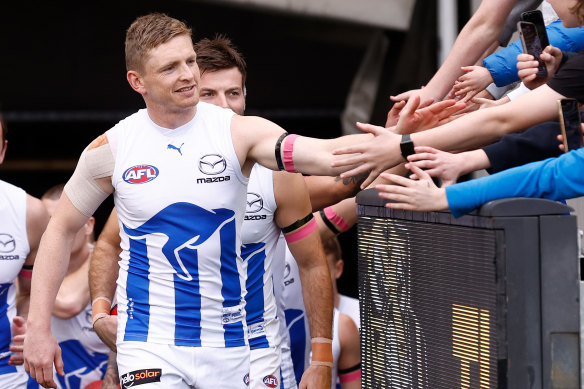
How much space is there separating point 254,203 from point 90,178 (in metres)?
0.90

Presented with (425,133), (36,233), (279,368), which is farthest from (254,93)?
(425,133)

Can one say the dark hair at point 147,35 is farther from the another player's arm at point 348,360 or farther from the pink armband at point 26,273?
the another player's arm at point 348,360

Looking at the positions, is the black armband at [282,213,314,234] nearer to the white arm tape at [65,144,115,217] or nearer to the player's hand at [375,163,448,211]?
the white arm tape at [65,144,115,217]

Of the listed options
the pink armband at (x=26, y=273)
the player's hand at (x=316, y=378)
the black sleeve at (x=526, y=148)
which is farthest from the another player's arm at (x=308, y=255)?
the pink armband at (x=26, y=273)

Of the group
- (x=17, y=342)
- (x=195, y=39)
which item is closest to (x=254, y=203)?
(x=17, y=342)

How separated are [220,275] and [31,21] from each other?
8920 millimetres

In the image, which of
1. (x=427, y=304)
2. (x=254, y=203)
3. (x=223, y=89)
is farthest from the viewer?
(x=223, y=89)

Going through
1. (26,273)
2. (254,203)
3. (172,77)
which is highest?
(172,77)

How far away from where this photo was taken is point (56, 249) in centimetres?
401

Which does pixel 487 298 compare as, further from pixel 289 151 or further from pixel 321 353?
pixel 321 353

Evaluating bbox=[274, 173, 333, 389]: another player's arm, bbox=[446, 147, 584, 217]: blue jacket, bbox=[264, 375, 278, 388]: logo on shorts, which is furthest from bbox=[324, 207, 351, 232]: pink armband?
bbox=[446, 147, 584, 217]: blue jacket

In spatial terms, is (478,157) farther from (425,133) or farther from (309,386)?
(309,386)

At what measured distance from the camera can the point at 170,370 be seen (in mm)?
3730

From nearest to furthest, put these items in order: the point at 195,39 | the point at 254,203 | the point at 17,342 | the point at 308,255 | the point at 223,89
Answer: the point at 254,203 → the point at 308,255 → the point at 223,89 → the point at 17,342 → the point at 195,39
